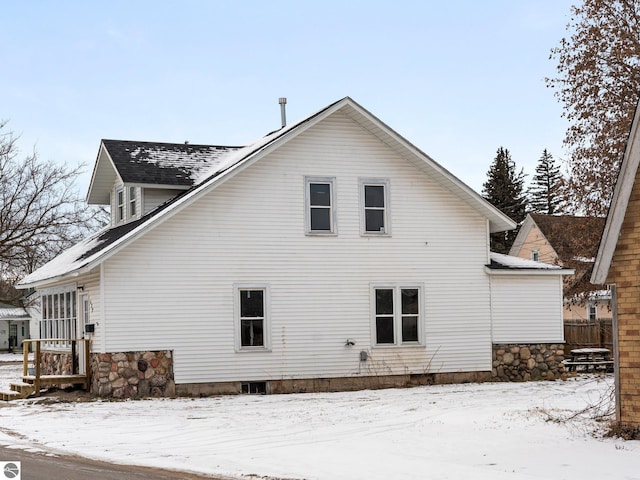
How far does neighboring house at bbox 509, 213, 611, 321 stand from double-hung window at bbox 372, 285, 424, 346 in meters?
8.64

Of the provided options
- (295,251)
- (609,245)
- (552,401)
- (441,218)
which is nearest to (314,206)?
(295,251)

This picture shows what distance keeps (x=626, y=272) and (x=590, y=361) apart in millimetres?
16509

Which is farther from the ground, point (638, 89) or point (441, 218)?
point (638, 89)

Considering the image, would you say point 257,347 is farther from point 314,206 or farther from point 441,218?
point 441,218

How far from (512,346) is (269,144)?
861 centimetres

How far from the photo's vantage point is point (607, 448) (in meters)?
11.4

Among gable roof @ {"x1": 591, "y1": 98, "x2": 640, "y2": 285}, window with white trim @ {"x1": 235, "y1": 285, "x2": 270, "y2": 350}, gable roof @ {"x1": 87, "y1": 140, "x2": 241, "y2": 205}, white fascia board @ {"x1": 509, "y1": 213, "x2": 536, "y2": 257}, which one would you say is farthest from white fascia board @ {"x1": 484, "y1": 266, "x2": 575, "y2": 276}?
white fascia board @ {"x1": 509, "y1": 213, "x2": 536, "y2": 257}

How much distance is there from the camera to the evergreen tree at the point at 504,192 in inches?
2290

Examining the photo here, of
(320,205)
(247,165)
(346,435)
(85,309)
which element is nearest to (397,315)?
(320,205)

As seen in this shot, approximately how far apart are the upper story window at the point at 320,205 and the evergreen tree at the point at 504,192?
117 ft

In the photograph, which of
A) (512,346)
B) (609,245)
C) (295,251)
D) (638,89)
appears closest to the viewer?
(609,245)

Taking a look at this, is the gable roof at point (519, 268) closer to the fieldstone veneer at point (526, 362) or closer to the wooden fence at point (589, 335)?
the fieldstone veneer at point (526, 362)

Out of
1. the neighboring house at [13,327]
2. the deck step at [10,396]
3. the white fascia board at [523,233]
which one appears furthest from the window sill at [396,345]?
the neighboring house at [13,327]

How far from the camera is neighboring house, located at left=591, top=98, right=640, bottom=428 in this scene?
12.1 m
